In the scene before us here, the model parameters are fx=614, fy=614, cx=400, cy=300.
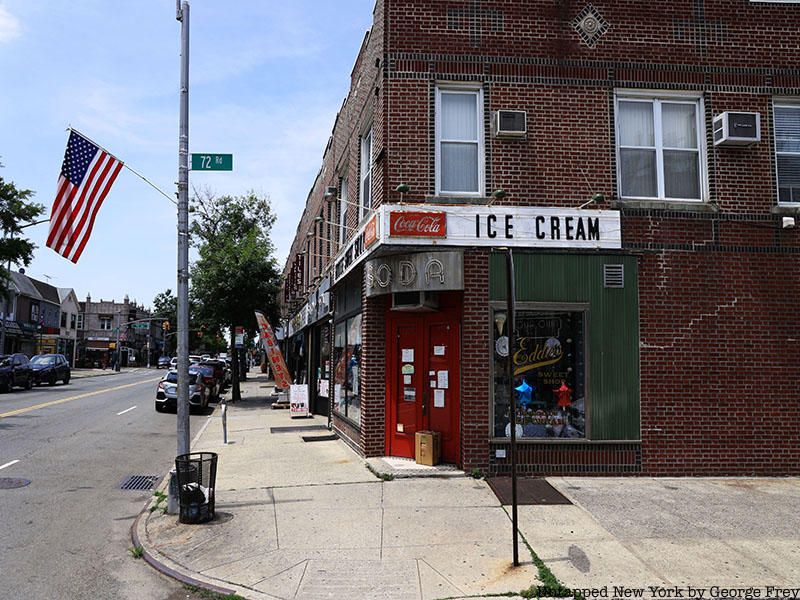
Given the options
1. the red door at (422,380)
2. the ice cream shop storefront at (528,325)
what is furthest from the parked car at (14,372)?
the ice cream shop storefront at (528,325)

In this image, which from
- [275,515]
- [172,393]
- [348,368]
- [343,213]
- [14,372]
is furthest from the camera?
[14,372]

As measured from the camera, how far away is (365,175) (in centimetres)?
1245

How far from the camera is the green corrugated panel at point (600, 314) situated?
381 inches

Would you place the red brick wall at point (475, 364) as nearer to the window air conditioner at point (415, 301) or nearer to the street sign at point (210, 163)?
the window air conditioner at point (415, 301)

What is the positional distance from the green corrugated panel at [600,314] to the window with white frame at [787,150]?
3.13 meters

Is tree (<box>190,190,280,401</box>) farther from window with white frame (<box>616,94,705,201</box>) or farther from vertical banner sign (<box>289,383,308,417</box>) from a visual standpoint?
window with white frame (<box>616,94,705,201</box>)

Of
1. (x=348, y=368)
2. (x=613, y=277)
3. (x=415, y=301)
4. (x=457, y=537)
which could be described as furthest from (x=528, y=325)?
(x=348, y=368)

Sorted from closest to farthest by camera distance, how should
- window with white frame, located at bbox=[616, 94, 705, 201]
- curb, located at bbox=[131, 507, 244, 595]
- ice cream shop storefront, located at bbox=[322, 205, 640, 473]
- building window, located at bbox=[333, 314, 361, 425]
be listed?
curb, located at bbox=[131, 507, 244, 595]
ice cream shop storefront, located at bbox=[322, 205, 640, 473]
window with white frame, located at bbox=[616, 94, 705, 201]
building window, located at bbox=[333, 314, 361, 425]

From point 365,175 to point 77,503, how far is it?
7.64m

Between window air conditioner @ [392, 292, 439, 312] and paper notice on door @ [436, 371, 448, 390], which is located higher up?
window air conditioner @ [392, 292, 439, 312]

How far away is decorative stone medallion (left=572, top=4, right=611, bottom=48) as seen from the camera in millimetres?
10375

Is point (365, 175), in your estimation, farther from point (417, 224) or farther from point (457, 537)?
point (457, 537)

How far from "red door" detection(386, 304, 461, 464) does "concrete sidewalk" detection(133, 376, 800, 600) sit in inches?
36.1

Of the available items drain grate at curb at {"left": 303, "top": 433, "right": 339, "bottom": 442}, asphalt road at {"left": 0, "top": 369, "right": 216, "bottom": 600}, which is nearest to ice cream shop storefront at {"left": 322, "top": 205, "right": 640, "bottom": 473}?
drain grate at curb at {"left": 303, "top": 433, "right": 339, "bottom": 442}
